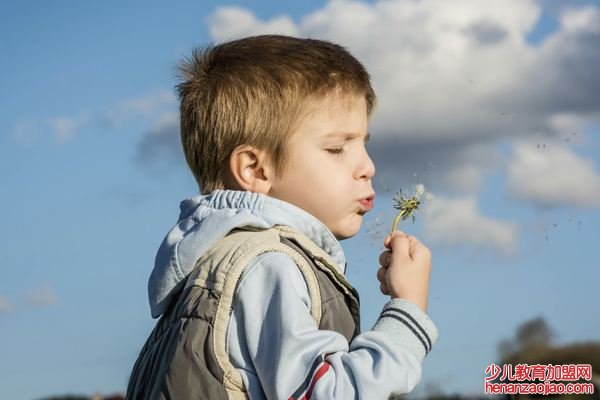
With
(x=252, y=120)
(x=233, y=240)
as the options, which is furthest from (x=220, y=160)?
(x=233, y=240)

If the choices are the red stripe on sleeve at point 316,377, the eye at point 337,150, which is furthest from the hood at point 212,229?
the red stripe on sleeve at point 316,377

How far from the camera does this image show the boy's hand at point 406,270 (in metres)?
3.68

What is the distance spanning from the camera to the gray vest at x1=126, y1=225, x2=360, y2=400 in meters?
3.35

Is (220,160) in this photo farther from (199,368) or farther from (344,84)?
(199,368)

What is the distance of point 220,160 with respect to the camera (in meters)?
3.97

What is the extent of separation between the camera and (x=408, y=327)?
11.5 feet

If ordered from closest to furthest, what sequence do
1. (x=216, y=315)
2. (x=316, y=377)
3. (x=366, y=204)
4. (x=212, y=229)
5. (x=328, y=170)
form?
(x=316, y=377) → (x=216, y=315) → (x=212, y=229) → (x=328, y=170) → (x=366, y=204)

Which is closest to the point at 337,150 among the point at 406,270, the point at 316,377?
the point at 406,270

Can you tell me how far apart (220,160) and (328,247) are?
524mm

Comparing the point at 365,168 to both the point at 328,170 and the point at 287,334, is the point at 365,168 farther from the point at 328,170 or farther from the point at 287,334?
the point at 287,334

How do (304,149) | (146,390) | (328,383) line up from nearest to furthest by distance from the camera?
(328,383)
(146,390)
(304,149)

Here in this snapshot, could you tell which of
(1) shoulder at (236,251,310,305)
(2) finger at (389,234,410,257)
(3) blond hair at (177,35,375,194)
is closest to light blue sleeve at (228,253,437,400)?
(1) shoulder at (236,251,310,305)

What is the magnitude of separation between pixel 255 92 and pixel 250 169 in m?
0.28

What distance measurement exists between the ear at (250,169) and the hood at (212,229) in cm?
9
